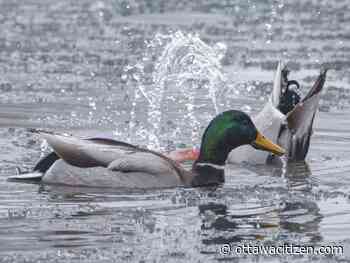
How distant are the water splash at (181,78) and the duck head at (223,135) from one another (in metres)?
3.48

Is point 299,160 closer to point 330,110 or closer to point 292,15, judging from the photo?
point 330,110

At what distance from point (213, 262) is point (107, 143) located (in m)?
3.07

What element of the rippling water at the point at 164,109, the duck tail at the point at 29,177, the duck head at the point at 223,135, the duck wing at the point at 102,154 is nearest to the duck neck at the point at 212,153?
the duck head at the point at 223,135

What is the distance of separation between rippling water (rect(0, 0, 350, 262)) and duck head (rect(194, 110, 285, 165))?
0.33 m

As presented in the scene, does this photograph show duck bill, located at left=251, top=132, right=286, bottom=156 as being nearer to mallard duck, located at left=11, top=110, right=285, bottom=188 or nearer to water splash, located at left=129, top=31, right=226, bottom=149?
mallard duck, located at left=11, top=110, right=285, bottom=188

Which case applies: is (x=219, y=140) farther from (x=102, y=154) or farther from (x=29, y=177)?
(x=29, y=177)

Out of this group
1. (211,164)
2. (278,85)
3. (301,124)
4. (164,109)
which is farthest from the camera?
(164,109)

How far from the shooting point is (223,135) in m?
12.5

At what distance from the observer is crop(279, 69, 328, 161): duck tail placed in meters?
14.2

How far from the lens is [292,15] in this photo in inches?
1101

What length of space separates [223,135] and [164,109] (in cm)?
473

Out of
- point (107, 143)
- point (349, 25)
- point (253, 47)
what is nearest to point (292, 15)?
point (349, 25)

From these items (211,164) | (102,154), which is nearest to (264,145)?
(211,164)

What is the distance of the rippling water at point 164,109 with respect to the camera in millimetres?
10031
